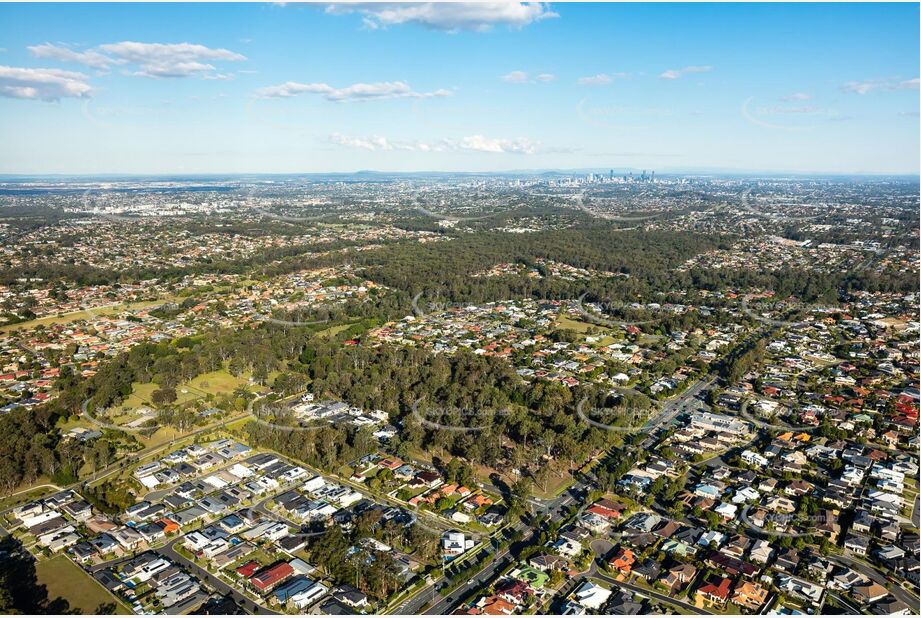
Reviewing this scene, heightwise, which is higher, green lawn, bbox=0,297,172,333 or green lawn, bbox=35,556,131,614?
green lawn, bbox=0,297,172,333

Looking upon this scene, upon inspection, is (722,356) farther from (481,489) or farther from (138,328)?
(138,328)

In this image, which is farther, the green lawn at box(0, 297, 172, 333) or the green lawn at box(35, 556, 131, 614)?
the green lawn at box(0, 297, 172, 333)

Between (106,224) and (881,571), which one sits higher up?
(106,224)

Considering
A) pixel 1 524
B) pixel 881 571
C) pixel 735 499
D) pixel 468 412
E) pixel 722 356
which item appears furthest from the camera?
pixel 722 356

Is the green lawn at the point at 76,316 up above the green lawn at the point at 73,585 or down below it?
above

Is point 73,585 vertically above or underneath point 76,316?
underneath

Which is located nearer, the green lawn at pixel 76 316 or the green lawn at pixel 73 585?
the green lawn at pixel 73 585

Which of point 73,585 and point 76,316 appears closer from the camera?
point 73,585

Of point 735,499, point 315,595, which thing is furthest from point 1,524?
point 735,499
